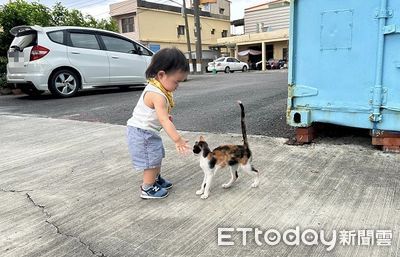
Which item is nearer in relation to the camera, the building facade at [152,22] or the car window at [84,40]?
the car window at [84,40]

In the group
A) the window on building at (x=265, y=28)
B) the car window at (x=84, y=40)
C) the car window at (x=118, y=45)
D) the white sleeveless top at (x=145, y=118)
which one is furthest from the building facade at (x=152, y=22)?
the white sleeveless top at (x=145, y=118)

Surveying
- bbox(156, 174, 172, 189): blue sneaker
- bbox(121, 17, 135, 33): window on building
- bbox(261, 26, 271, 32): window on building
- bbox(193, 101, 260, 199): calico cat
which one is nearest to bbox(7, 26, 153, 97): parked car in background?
bbox(156, 174, 172, 189): blue sneaker

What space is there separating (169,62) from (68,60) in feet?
21.9

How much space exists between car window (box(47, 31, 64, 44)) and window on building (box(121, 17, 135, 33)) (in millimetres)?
24524

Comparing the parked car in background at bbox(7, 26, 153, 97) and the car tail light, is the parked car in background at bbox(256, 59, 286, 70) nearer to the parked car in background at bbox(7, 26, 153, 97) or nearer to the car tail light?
the parked car in background at bbox(7, 26, 153, 97)

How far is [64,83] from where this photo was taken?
29.5ft

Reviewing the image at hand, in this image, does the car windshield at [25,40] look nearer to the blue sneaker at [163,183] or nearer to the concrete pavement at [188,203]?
the concrete pavement at [188,203]

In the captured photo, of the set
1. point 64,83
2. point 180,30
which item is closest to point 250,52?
point 180,30

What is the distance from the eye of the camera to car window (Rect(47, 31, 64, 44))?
8.63 m

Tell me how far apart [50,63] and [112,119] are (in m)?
3.14

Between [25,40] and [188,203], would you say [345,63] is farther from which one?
[25,40]

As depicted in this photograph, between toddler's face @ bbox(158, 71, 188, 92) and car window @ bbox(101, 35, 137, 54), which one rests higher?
car window @ bbox(101, 35, 137, 54)

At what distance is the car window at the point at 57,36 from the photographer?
863cm

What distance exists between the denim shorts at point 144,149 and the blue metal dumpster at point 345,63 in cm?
200
